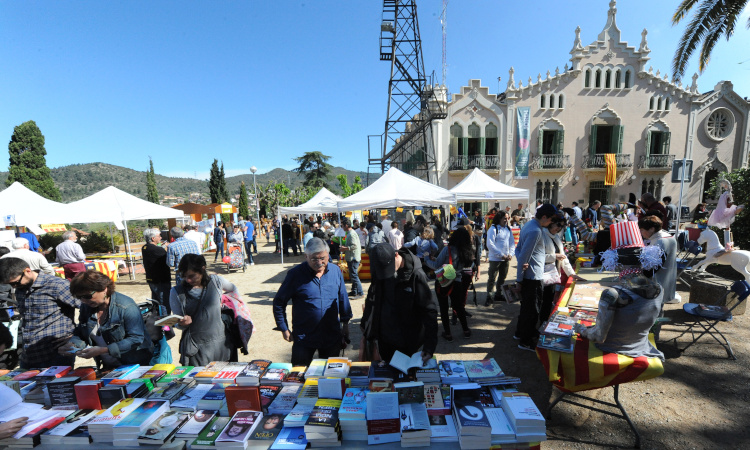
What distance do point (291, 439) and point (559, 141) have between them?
72.4 feet

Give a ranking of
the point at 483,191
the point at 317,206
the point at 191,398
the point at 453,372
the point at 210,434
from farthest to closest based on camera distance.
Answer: the point at 317,206 → the point at 483,191 → the point at 453,372 → the point at 191,398 → the point at 210,434

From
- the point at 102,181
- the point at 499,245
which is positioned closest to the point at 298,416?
the point at 499,245

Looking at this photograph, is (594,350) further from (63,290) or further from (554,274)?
(63,290)

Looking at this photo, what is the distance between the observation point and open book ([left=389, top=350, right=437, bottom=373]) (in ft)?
7.21

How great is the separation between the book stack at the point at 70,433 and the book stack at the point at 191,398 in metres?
0.46

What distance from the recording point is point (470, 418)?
178cm

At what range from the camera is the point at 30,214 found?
29.1 feet

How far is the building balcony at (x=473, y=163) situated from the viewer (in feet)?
63.7

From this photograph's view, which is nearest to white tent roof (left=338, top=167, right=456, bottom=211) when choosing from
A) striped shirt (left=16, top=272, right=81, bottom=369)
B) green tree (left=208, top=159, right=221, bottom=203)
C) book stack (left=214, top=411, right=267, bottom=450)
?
striped shirt (left=16, top=272, right=81, bottom=369)

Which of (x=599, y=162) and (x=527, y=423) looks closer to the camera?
(x=527, y=423)

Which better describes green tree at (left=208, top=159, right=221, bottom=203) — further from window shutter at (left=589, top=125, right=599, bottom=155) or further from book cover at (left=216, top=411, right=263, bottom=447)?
book cover at (left=216, top=411, right=263, bottom=447)

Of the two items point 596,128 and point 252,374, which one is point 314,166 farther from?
point 252,374

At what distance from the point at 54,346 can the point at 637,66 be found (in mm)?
27005

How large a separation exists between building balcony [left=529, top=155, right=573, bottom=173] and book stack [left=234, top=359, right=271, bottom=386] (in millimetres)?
20733
